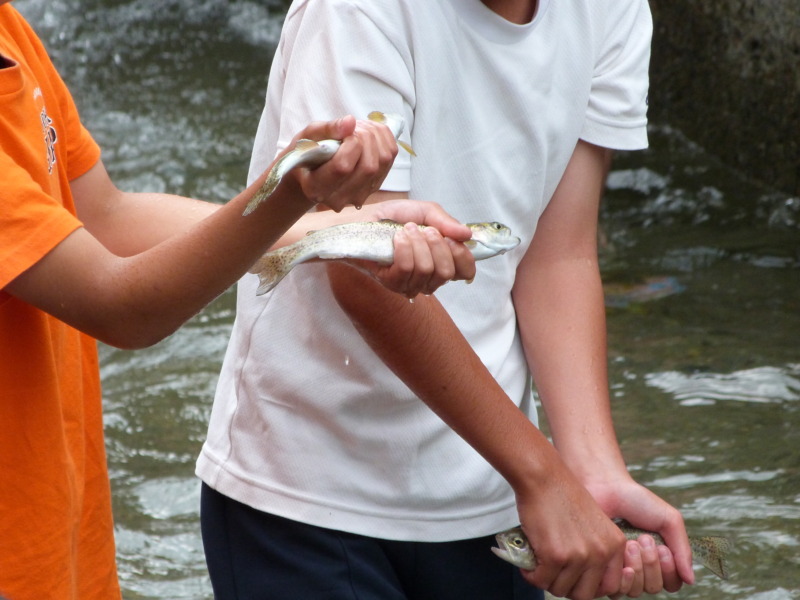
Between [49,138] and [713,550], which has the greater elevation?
[49,138]

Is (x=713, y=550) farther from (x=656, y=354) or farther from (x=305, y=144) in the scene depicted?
(x=656, y=354)

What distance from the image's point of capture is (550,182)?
85.0 inches

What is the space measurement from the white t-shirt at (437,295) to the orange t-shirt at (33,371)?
0.27 m

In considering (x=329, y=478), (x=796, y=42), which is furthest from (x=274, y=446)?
(x=796, y=42)

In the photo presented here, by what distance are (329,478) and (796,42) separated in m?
5.09

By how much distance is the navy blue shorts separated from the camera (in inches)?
76.2

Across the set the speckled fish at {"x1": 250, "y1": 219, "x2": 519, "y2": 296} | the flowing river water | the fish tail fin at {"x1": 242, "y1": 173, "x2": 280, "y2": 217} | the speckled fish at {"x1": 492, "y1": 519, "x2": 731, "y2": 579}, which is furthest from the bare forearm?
the flowing river water

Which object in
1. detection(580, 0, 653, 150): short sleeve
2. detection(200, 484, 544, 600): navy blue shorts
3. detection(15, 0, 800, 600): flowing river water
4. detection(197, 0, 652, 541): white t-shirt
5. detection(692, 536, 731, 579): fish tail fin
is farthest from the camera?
detection(15, 0, 800, 600): flowing river water

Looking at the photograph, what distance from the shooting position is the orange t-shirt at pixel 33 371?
1605mm

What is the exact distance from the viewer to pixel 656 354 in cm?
511

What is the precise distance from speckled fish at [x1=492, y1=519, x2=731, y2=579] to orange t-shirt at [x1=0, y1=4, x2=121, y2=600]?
0.71 metres

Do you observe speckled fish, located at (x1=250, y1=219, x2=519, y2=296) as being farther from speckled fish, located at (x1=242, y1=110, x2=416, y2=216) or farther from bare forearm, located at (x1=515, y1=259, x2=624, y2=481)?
bare forearm, located at (x1=515, y1=259, x2=624, y2=481)

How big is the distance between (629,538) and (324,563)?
1.90 feet

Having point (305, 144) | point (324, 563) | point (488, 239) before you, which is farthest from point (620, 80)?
point (324, 563)
